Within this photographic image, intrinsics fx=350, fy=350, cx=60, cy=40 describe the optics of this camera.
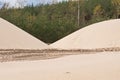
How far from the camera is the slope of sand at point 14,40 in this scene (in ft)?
52.2

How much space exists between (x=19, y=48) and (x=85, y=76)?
29.3 feet

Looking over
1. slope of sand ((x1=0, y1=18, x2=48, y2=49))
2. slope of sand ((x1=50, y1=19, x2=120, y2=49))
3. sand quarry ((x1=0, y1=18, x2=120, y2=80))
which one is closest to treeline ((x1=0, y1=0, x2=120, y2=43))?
slope of sand ((x1=50, y1=19, x2=120, y2=49))

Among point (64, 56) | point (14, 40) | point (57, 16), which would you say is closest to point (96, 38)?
point (14, 40)

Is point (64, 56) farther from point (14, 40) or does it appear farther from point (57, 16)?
point (57, 16)

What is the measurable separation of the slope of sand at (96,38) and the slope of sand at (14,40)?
2.41 metres

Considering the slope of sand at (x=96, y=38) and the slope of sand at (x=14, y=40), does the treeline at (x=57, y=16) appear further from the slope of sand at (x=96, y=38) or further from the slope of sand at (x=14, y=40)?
the slope of sand at (x=14, y=40)

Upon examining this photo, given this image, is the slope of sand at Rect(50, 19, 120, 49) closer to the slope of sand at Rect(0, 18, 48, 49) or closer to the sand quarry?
the sand quarry

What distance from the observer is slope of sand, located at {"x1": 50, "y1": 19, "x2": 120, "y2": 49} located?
59.7 feet

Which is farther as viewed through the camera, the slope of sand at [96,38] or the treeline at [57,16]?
the treeline at [57,16]

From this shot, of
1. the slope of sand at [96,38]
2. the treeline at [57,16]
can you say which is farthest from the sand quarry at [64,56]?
the treeline at [57,16]

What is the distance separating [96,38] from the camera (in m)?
18.9

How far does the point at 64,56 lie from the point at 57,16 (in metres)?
21.1

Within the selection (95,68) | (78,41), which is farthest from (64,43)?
(95,68)

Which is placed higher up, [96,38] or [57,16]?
[57,16]
